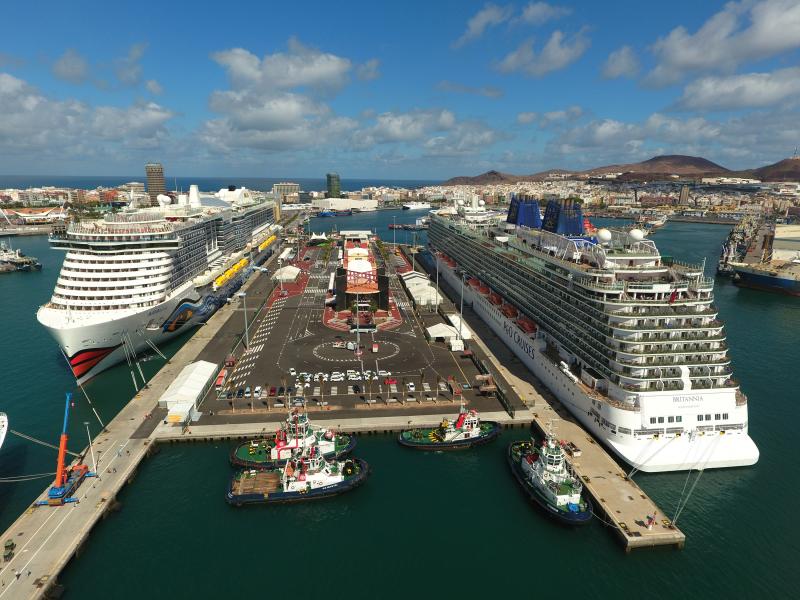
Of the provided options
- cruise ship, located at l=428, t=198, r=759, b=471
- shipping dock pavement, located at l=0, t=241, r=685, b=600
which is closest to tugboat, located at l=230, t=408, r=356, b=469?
shipping dock pavement, located at l=0, t=241, r=685, b=600

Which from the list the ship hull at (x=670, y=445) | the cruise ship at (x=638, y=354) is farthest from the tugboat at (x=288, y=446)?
the cruise ship at (x=638, y=354)

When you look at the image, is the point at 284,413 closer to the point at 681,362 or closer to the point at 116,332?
the point at 116,332

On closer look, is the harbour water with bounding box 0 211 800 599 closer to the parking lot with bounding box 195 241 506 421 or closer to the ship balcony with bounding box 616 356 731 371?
the parking lot with bounding box 195 241 506 421

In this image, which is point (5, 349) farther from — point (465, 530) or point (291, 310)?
point (465, 530)

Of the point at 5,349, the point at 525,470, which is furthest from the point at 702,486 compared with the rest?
the point at 5,349

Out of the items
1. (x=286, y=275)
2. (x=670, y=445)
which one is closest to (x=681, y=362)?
(x=670, y=445)

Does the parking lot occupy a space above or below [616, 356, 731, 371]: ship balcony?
below
